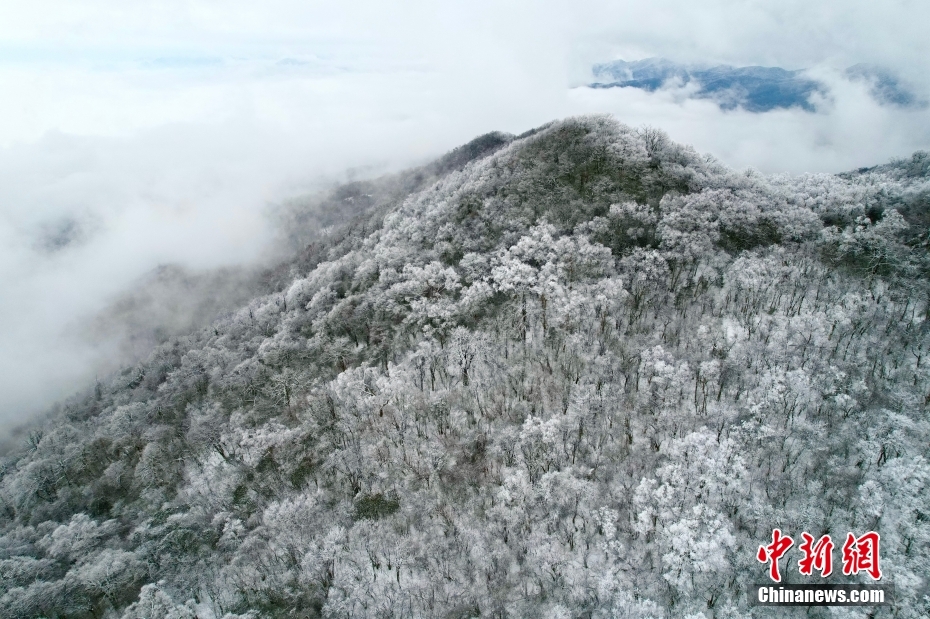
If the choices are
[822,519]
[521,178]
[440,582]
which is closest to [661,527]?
[822,519]

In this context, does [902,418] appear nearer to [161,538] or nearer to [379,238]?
[161,538]
